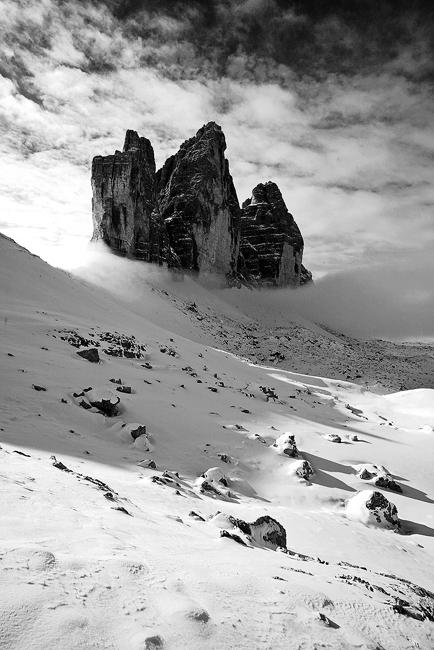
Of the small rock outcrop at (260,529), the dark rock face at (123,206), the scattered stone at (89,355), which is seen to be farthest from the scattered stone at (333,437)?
the dark rock face at (123,206)

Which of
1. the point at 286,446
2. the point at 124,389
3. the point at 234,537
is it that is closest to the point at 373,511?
the point at 286,446

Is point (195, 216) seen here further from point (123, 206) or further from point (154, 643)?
point (154, 643)

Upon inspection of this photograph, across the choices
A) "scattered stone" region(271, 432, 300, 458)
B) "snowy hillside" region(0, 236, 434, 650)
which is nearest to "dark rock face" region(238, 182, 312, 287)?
"snowy hillside" region(0, 236, 434, 650)

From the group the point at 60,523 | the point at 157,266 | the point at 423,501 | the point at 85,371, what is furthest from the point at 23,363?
the point at 157,266

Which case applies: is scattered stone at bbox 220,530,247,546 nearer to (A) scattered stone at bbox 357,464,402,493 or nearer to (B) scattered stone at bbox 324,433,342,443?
(A) scattered stone at bbox 357,464,402,493

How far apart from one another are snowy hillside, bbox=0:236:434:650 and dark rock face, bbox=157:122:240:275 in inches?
1894

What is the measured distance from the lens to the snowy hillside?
2150 millimetres

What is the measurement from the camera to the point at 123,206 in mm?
51844

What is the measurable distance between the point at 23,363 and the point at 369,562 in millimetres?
9591

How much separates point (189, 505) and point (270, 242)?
81.7 meters

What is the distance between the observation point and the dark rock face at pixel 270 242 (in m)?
80.6

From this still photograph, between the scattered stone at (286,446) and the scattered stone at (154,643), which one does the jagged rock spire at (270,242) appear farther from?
the scattered stone at (154,643)

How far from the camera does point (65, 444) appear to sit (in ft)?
23.0

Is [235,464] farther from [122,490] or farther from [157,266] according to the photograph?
[157,266]
